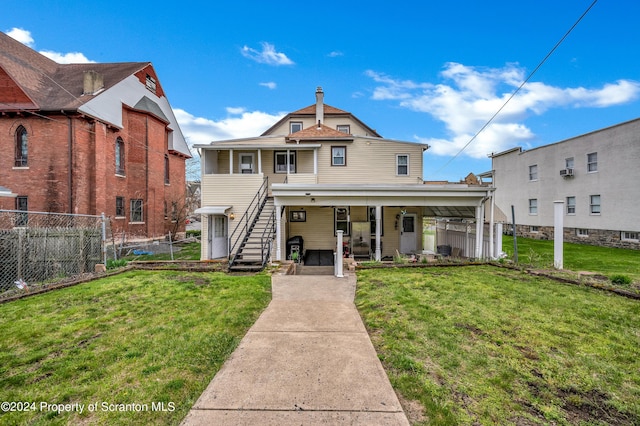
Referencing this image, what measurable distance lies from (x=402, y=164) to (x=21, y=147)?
21516mm

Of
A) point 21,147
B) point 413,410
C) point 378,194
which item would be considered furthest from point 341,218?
point 21,147

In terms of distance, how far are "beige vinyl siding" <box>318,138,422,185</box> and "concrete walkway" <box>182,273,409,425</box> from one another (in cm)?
1002

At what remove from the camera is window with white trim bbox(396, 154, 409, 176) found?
14.5 m

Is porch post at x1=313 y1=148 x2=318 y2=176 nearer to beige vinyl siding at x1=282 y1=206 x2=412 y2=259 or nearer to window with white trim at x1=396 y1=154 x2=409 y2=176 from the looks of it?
beige vinyl siding at x1=282 y1=206 x2=412 y2=259

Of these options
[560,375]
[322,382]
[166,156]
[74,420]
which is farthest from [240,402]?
[166,156]

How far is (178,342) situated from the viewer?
156 inches

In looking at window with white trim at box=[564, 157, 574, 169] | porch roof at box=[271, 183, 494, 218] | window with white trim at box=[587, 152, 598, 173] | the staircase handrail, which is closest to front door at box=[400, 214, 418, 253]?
porch roof at box=[271, 183, 494, 218]

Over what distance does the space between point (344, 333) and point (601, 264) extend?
39.7 ft

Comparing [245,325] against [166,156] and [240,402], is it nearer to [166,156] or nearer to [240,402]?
[240,402]

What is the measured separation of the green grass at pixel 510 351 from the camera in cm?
266

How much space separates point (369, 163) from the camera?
1441cm

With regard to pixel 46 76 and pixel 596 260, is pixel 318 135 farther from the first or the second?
pixel 46 76

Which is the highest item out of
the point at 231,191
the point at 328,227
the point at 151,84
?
the point at 151,84

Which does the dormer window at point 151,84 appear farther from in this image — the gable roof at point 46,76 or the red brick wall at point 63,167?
the red brick wall at point 63,167
